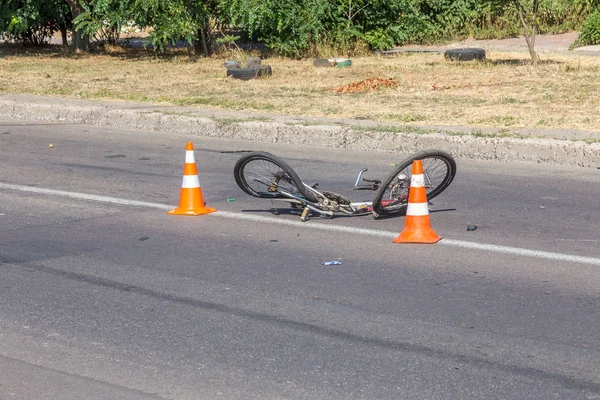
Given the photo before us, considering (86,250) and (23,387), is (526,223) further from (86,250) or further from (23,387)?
(23,387)

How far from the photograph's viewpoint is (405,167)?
25.2ft

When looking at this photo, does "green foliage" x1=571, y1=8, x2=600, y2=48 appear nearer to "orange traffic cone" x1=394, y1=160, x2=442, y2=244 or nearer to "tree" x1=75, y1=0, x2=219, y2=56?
"tree" x1=75, y1=0, x2=219, y2=56

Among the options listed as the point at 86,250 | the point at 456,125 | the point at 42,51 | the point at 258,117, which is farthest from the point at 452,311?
the point at 42,51

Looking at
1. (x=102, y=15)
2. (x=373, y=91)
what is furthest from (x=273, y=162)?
(x=102, y=15)

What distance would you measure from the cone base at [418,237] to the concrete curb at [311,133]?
3.72 metres

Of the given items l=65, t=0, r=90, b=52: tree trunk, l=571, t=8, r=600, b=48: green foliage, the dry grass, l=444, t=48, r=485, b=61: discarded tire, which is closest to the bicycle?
the dry grass

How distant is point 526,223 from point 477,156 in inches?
130

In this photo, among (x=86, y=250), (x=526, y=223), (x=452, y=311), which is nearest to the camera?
(x=452, y=311)

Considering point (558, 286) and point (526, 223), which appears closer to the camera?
point (558, 286)

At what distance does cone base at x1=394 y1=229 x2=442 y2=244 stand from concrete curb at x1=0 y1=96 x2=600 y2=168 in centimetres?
372

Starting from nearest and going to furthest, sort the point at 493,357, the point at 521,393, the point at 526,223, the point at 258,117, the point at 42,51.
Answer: the point at 521,393 < the point at 493,357 < the point at 526,223 < the point at 258,117 < the point at 42,51

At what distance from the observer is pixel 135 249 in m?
7.05

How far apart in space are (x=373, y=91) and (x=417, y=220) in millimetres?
9016

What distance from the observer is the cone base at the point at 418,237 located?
712cm
